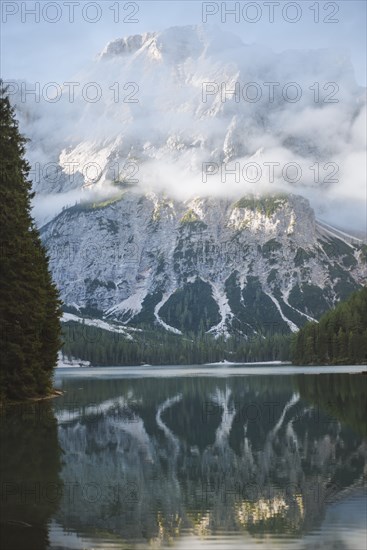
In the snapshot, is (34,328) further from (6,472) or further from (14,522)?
(14,522)

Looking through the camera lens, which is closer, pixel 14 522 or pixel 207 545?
pixel 207 545

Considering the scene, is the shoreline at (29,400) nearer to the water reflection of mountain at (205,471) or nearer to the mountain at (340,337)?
the water reflection of mountain at (205,471)

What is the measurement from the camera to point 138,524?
59.0 feet

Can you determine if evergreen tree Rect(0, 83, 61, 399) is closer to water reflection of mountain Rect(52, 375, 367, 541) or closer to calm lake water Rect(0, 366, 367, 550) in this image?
water reflection of mountain Rect(52, 375, 367, 541)

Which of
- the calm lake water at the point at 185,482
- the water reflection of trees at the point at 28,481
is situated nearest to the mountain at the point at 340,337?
the calm lake water at the point at 185,482

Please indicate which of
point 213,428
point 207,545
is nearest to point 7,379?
point 213,428

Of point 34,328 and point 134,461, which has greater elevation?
point 34,328

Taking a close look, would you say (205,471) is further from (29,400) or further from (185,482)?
(29,400)

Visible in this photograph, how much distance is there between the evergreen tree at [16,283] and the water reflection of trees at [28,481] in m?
10.2

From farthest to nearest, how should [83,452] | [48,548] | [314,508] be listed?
[83,452] → [314,508] → [48,548]

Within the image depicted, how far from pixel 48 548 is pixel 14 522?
2.66 metres

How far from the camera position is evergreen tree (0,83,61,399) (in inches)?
1994

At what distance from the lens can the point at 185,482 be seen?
23.9 meters

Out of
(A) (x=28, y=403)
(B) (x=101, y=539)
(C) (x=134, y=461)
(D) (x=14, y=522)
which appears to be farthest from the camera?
(A) (x=28, y=403)
